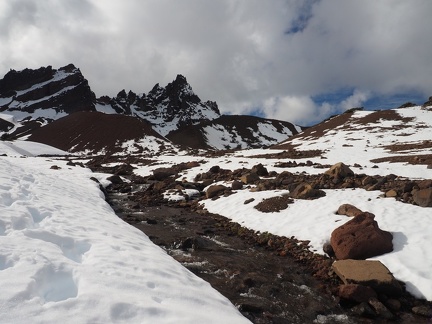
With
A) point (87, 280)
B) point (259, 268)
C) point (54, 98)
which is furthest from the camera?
point (54, 98)

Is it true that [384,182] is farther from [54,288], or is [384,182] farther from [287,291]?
[54,288]

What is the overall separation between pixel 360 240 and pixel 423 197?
506 cm

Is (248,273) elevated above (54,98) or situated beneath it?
situated beneath

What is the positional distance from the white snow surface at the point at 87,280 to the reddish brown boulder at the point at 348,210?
788cm

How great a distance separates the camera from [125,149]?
82938mm

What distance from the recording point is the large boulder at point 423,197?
41.4 feet

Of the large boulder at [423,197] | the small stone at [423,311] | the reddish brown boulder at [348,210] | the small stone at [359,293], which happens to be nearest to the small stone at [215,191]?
the reddish brown boulder at [348,210]

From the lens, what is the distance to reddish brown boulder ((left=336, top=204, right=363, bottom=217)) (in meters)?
12.6

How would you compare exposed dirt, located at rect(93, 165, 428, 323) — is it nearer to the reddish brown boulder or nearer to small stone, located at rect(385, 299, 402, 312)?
small stone, located at rect(385, 299, 402, 312)

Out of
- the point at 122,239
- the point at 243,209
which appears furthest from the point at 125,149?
the point at 122,239

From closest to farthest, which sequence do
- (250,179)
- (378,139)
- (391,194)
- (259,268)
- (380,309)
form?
(380,309), (259,268), (391,194), (250,179), (378,139)

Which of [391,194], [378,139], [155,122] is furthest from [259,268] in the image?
[155,122]

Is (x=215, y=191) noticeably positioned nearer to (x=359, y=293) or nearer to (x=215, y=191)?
(x=215, y=191)

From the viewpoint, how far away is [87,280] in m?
6.00
